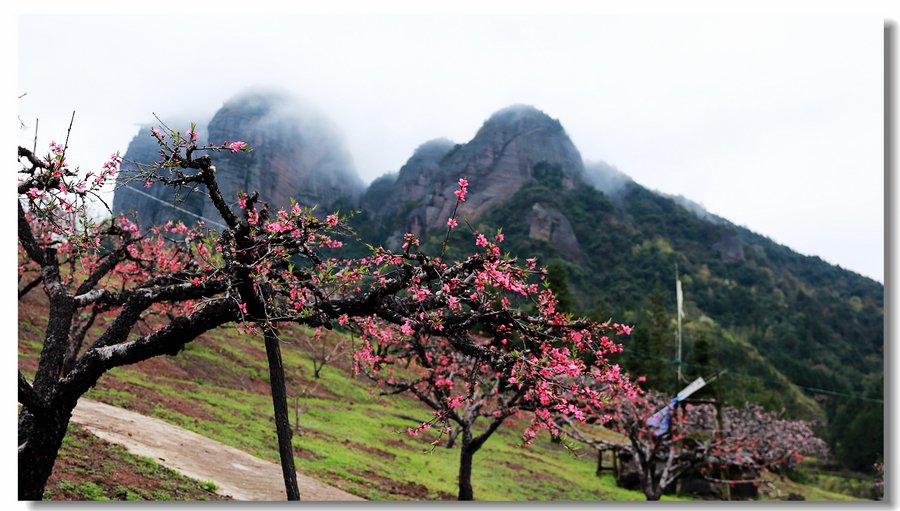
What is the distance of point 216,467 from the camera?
714cm

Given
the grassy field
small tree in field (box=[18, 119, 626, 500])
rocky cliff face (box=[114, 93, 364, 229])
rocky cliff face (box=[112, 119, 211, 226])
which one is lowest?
the grassy field

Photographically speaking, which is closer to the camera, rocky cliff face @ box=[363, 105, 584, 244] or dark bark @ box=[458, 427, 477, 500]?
dark bark @ box=[458, 427, 477, 500]

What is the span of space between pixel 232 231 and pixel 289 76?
4315 millimetres

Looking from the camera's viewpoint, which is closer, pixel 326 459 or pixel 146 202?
pixel 146 202

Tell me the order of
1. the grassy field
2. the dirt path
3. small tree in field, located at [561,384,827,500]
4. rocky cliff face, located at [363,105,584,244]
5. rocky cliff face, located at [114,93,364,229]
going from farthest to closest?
rocky cliff face, located at [363,105,584,244]
small tree in field, located at [561,384,827,500]
the grassy field
rocky cliff face, located at [114,93,364,229]
the dirt path

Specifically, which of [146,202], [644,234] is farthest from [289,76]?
[644,234]

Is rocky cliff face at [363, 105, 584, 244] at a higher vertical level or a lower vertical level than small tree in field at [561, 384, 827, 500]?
higher

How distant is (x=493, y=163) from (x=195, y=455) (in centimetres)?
6634

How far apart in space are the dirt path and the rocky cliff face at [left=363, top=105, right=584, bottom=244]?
2185 centimetres

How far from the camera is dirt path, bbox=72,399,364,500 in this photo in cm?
651

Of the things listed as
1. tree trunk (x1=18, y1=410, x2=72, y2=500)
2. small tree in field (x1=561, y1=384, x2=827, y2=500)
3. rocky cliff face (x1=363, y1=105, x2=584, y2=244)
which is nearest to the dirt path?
tree trunk (x1=18, y1=410, x2=72, y2=500)

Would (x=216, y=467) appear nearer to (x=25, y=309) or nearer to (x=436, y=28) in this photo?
(x=436, y=28)

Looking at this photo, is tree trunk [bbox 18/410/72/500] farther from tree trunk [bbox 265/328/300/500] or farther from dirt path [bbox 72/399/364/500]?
dirt path [bbox 72/399/364/500]

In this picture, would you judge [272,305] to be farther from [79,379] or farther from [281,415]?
[79,379]
